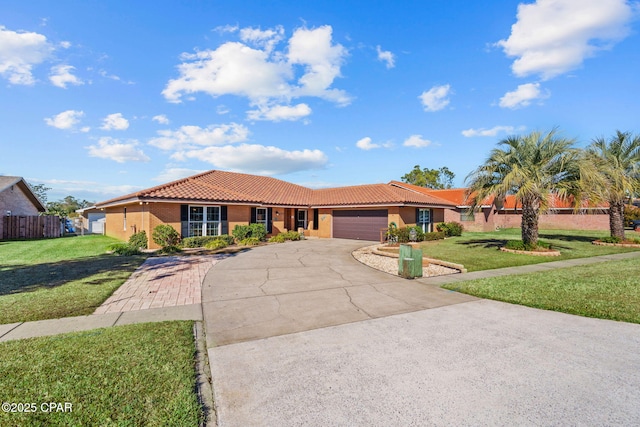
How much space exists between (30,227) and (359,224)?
26109 mm

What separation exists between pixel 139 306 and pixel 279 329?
338 cm

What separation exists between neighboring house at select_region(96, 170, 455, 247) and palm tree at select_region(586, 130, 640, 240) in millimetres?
10332

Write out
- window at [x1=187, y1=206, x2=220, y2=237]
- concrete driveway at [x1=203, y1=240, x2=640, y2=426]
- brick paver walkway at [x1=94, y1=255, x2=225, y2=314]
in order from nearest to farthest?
concrete driveway at [x1=203, y1=240, x2=640, y2=426], brick paver walkway at [x1=94, y1=255, x2=225, y2=314], window at [x1=187, y1=206, x2=220, y2=237]

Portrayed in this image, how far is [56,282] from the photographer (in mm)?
8391

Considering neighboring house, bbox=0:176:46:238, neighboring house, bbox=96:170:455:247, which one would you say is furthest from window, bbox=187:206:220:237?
neighboring house, bbox=0:176:46:238

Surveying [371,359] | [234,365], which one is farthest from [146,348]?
[371,359]

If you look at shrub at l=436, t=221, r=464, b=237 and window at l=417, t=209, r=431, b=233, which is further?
shrub at l=436, t=221, r=464, b=237

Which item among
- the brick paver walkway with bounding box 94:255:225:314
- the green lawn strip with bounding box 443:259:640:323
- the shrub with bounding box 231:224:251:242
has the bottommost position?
the green lawn strip with bounding box 443:259:640:323

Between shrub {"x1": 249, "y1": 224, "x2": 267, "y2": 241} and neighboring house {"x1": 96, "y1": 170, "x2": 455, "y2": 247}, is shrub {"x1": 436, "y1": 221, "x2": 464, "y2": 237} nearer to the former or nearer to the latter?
neighboring house {"x1": 96, "y1": 170, "x2": 455, "y2": 247}

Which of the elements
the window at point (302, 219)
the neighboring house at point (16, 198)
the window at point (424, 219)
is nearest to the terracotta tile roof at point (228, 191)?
the window at point (302, 219)

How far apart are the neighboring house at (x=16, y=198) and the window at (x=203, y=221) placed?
1618 centimetres

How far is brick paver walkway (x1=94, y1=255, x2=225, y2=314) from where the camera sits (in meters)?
6.67

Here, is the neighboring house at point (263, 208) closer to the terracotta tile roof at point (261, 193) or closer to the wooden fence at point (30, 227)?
the terracotta tile roof at point (261, 193)

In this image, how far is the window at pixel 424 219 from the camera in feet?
78.7
